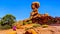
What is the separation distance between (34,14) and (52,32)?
30.0m

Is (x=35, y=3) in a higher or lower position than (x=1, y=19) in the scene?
higher

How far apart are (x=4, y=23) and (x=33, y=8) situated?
10.1 meters

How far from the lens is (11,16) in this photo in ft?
141

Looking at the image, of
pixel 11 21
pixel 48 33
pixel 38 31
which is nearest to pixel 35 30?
pixel 38 31

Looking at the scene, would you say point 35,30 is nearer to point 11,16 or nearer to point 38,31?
point 38,31

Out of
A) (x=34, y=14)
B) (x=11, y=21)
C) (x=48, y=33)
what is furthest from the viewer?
(x=34, y=14)

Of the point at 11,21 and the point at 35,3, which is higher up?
the point at 35,3

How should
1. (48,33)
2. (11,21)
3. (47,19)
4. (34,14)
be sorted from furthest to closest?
(34,14), (11,21), (47,19), (48,33)

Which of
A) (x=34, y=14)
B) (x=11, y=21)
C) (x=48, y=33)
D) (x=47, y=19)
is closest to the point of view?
(x=48, y=33)

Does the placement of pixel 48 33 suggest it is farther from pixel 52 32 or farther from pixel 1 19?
pixel 1 19

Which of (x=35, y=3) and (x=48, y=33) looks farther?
(x=35, y=3)

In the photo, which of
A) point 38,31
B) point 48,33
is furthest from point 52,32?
point 38,31

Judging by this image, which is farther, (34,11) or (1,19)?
(34,11)

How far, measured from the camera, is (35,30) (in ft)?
58.7
